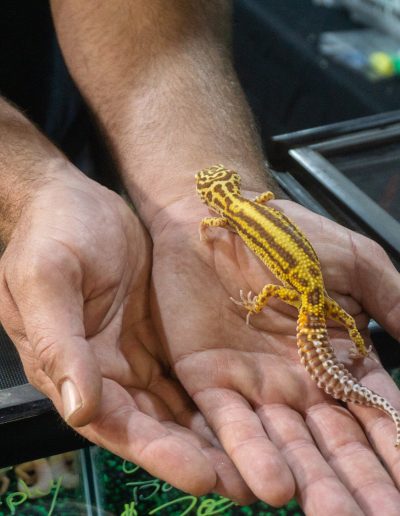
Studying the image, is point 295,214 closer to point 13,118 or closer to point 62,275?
point 62,275

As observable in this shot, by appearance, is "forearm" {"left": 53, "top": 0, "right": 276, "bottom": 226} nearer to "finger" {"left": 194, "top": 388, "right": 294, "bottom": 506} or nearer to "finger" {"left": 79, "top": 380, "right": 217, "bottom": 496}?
"finger" {"left": 194, "top": 388, "right": 294, "bottom": 506}

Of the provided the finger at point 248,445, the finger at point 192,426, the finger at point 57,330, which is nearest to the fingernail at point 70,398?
the finger at point 57,330

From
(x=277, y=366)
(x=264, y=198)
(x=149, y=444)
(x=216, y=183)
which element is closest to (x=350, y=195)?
(x=264, y=198)

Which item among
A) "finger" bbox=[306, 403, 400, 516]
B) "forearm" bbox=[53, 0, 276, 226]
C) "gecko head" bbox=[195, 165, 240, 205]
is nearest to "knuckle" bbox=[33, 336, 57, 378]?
"finger" bbox=[306, 403, 400, 516]

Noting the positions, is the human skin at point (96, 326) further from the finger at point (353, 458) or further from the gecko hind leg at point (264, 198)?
A: the gecko hind leg at point (264, 198)

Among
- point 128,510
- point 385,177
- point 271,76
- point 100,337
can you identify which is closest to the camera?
point 100,337

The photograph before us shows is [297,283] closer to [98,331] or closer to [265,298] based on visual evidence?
[265,298]

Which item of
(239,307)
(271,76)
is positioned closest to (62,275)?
(239,307)

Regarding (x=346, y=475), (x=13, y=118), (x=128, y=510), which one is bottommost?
(x=128, y=510)
